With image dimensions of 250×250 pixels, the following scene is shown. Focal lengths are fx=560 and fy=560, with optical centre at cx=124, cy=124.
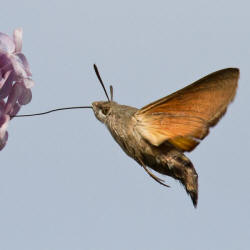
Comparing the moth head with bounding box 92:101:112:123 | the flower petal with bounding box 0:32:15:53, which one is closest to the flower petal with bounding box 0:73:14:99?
the flower petal with bounding box 0:32:15:53

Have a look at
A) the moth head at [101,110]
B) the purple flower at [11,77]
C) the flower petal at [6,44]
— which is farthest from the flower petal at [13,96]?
the moth head at [101,110]

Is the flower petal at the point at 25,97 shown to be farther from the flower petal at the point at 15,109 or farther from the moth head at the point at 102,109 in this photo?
the moth head at the point at 102,109

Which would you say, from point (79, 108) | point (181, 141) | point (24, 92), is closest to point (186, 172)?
point (181, 141)

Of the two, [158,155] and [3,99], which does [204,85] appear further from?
[3,99]

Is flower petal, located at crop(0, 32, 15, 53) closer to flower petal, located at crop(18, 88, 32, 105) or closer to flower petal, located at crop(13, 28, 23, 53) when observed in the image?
flower petal, located at crop(13, 28, 23, 53)

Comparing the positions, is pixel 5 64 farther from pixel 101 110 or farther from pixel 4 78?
pixel 101 110

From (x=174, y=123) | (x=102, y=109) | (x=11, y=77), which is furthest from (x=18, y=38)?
(x=174, y=123)
